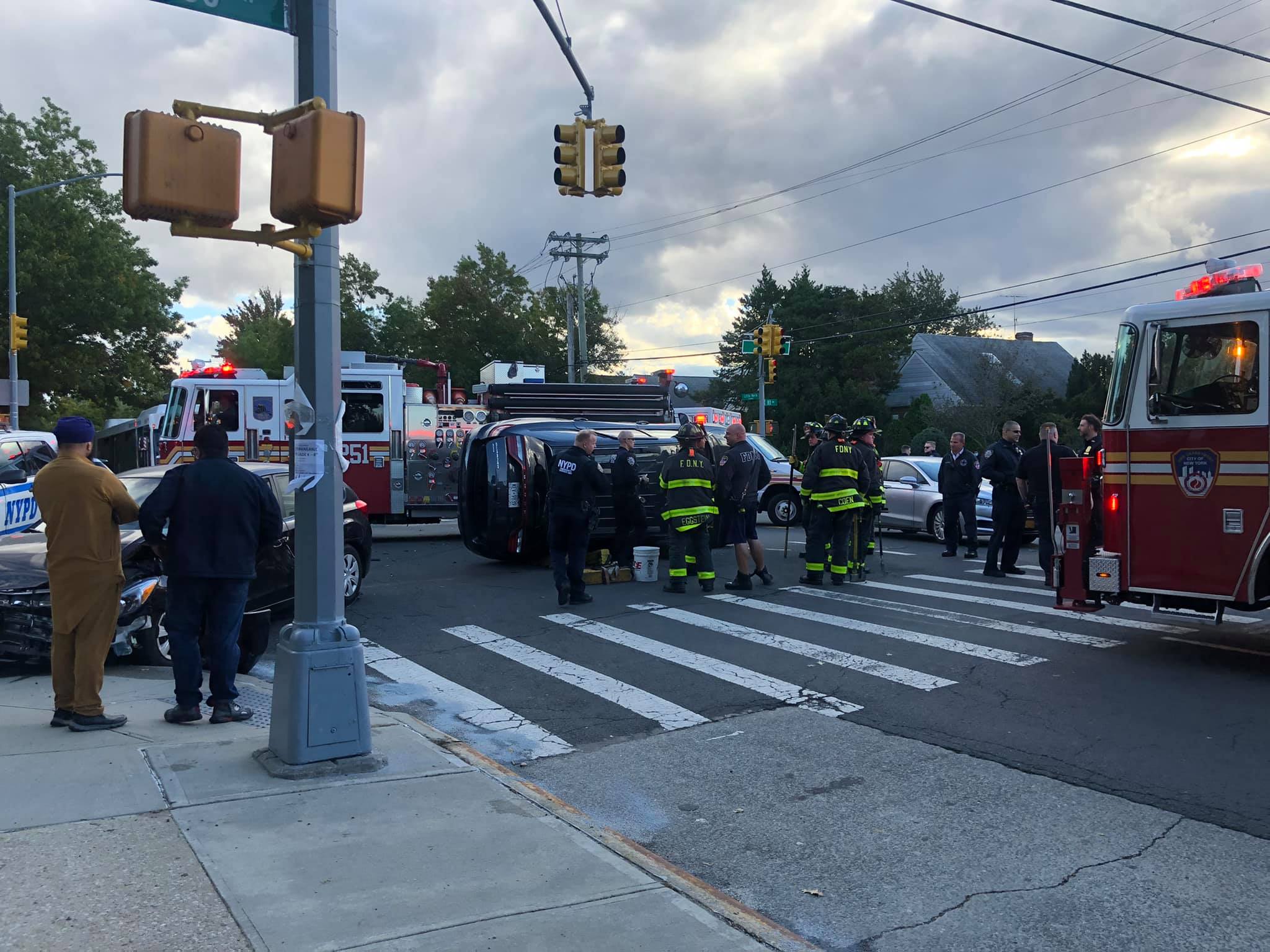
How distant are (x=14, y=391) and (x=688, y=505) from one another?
70.2ft

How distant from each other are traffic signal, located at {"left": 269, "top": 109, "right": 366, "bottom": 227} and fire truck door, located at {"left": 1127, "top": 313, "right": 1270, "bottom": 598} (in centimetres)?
607

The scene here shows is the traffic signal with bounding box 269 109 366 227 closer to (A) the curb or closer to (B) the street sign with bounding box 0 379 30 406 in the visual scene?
(A) the curb

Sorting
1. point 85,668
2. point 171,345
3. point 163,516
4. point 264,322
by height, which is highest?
point 264,322

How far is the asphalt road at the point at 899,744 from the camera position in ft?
14.3

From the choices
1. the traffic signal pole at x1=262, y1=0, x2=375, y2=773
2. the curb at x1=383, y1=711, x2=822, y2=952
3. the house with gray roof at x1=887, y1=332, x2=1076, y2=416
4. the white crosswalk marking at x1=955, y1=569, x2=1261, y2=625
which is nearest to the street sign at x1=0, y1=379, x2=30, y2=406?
the white crosswalk marking at x1=955, y1=569, x2=1261, y2=625

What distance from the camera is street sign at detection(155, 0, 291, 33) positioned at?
5730 mm

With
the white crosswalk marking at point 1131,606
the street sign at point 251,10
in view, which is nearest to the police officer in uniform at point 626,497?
the white crosswalk marking at point 1131,606

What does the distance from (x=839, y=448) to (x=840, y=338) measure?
148 feet

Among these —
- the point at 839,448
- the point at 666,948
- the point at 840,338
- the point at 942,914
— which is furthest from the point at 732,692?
the point at 840,338

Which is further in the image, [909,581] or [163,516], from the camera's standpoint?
[909,581]

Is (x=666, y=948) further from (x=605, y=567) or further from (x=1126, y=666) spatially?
(x=605, y=567)

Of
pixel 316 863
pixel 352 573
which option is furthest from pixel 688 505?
pixel 316 863

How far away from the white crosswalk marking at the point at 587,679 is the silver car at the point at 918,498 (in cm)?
956

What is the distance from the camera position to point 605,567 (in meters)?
13.2
